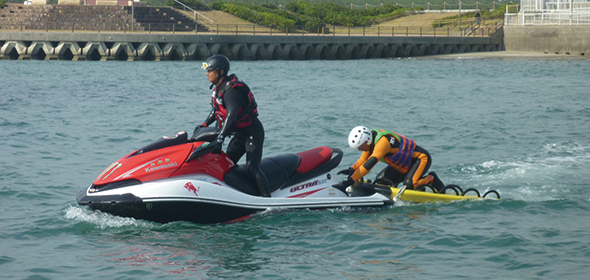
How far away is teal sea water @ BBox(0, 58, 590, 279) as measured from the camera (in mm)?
6863

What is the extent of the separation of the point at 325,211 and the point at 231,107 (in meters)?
2.11

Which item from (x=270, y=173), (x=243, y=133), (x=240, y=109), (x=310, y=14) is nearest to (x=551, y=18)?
(x=310, y=14)

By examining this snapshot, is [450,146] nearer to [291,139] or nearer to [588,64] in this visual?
[291,139]

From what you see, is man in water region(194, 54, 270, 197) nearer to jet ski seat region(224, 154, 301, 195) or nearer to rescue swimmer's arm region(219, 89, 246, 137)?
rescue swimmer's arm region(219, 89, 246, 137)

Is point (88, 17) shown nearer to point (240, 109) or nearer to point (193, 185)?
point (240, 109)

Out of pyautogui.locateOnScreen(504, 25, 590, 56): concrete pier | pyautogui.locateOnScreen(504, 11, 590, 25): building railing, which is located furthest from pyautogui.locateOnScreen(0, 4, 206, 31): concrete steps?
pyautogui.locateOnScreen(504, 11, 590, 25): building railing

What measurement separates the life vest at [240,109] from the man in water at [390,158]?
1596mm

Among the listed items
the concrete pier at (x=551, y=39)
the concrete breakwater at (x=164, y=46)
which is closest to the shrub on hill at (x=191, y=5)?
the concrete breakwater at (x=164, y=46)

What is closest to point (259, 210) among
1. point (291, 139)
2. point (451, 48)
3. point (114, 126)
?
point (291, 139)

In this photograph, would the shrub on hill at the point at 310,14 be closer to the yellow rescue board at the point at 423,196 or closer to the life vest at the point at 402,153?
the life vest at the point at 402,153

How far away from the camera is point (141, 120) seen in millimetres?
18312

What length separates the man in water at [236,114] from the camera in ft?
24.7

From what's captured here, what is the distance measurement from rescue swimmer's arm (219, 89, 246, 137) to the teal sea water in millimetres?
1312

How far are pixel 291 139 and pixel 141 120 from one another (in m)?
5.29
